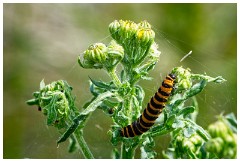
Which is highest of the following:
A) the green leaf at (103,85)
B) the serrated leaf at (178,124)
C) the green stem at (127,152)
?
the green leaf at (103,85)

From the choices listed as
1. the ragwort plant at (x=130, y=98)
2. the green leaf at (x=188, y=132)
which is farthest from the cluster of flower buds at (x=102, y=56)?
the green leaf at (x=188, y=132)

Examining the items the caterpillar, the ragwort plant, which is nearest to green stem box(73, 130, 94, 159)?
the ragwort plant

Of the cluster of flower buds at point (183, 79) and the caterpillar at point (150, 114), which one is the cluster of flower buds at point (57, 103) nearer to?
the caterpillar at point (150, 114)

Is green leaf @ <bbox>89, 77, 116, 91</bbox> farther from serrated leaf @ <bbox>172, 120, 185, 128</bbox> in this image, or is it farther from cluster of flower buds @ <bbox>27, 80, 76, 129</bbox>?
serrated leaf @ <bbox>172, 120, 185, 128</bbox>

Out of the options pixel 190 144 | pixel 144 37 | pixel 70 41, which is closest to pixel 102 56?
pixel 144 37

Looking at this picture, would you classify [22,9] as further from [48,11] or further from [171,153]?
[171,153]

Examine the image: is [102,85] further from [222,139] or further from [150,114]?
[222,139]

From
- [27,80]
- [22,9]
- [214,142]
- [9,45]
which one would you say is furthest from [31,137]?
[214,142]
